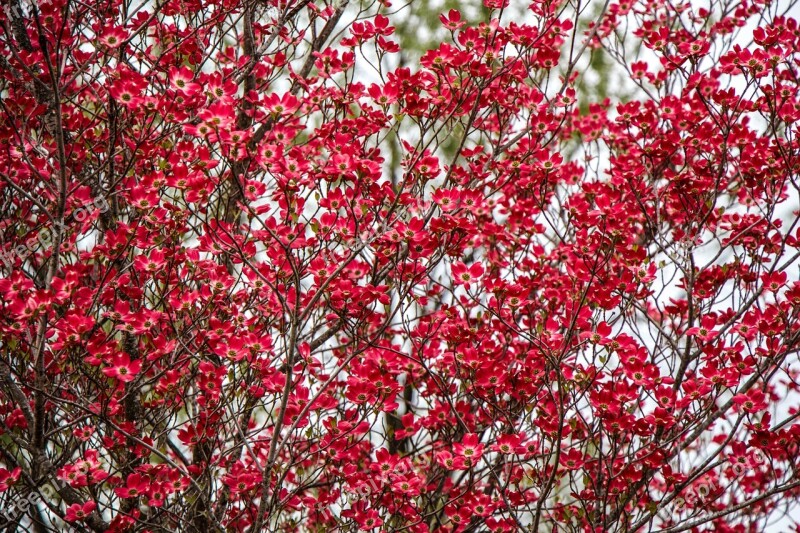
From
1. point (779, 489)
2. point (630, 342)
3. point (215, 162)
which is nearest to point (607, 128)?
point (630, 342)

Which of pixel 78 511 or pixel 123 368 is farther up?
pixel 123 368

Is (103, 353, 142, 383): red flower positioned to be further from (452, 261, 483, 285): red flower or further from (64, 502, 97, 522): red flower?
(452, 261, 483, 285): red flower

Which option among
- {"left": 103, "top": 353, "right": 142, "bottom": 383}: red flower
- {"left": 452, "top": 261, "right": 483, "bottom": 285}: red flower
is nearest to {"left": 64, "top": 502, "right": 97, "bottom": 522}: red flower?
{"left": 103, "top": 353, "right": 142, "bottom": 383}: red flower

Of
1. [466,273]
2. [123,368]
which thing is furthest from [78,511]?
[466,273]

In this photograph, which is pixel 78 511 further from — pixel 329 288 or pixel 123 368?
pixel 329 288

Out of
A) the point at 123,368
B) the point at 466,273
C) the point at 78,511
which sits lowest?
the point at 78,511

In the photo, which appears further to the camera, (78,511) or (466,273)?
(466,273)

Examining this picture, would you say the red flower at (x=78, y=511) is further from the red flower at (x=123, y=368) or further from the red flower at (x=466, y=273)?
the red flower at (x=466, y=273)

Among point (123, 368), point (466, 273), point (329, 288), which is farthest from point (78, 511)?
point (466, 273)

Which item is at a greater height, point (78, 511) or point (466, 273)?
point (466, 273)

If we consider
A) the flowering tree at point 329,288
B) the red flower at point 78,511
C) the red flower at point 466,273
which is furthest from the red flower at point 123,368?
the red flower at point 466,273

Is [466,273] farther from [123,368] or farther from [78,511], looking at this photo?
[78,511]

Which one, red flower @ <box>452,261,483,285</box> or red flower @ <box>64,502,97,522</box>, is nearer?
red flower @ <box>64,502,97,522</box>

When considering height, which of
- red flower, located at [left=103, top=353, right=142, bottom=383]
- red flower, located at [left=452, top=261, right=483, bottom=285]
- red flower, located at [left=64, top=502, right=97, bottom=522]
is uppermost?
red flower, located at [left=452, top=261, right=483, bottom=285]
